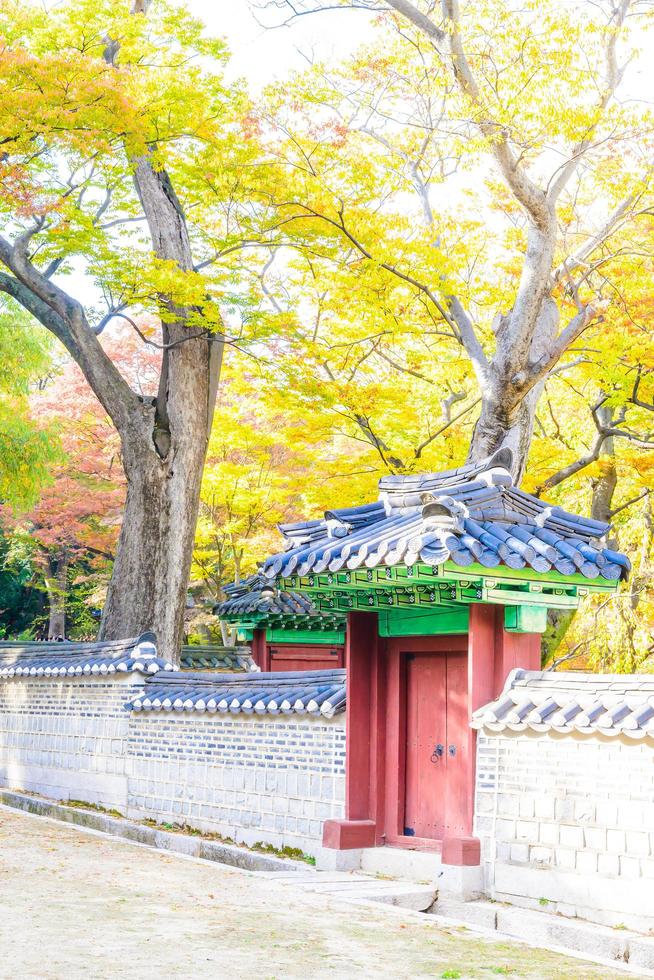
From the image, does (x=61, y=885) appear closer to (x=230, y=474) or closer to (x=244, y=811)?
(x=244, y=811)

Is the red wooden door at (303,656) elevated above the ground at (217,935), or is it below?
above

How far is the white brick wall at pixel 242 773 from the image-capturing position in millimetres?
10672

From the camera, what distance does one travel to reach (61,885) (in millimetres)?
8984

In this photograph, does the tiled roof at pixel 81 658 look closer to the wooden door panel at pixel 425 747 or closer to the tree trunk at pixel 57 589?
the wooden door panel at pixel 425 747

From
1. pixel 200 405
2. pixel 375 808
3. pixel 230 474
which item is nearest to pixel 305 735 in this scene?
pixel 375 808

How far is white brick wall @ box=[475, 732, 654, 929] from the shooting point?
7.65 m

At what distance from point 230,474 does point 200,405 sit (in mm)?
4902

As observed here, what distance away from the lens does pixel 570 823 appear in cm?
816

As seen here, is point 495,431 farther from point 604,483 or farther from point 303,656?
point 604,483

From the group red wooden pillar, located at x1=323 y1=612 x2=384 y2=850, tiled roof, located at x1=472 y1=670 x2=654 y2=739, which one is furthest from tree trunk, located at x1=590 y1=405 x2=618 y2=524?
tiled roof, located at x1=472 y1=670 x2=654 y2=739

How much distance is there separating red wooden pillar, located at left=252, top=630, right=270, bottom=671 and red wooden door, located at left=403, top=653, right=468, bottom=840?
25.7 feet

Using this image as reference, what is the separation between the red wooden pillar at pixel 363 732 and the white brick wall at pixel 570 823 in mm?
1584

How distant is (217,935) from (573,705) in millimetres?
3045

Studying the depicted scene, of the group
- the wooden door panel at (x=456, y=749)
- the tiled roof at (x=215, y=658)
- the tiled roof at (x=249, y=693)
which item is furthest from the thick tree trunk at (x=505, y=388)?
the tiled roof at (x=215, y=658)
